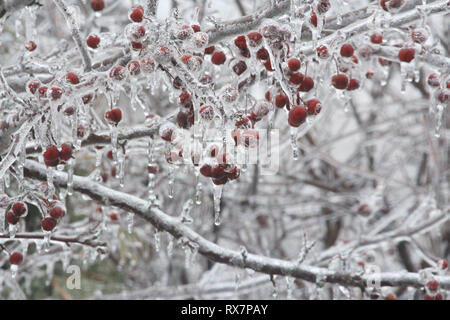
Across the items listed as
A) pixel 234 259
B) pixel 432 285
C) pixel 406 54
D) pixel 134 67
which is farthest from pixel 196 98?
pixel 432 285

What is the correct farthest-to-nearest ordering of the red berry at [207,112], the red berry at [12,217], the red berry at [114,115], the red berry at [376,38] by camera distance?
the red berry at [376,38] < the red berry at [12,217] < the red berry at [114,115] < the red berry at [207,112]

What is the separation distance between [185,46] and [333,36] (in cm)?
55

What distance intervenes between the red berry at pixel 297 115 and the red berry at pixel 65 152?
28.7 inches

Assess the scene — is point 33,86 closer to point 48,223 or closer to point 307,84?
point 48,223

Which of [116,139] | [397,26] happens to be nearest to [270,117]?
[116,139]

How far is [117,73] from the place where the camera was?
141 cm

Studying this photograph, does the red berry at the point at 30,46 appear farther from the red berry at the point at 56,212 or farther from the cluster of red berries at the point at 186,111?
the cluster of red berries at the point at 186,111

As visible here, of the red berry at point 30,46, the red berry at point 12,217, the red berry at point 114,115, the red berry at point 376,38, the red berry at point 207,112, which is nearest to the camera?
the red berry at point 207,112

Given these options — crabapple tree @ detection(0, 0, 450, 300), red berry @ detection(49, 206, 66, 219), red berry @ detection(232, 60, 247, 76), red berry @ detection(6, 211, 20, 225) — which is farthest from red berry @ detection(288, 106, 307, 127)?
red berry @ detection(6, 211, 20, 225)

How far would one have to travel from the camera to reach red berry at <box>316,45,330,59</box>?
1.59 meters

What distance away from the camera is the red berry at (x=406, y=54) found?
1695 mm

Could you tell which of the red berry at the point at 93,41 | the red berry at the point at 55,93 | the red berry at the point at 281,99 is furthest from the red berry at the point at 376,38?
the red berry at the point at 55,93

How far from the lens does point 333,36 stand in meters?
1.66
